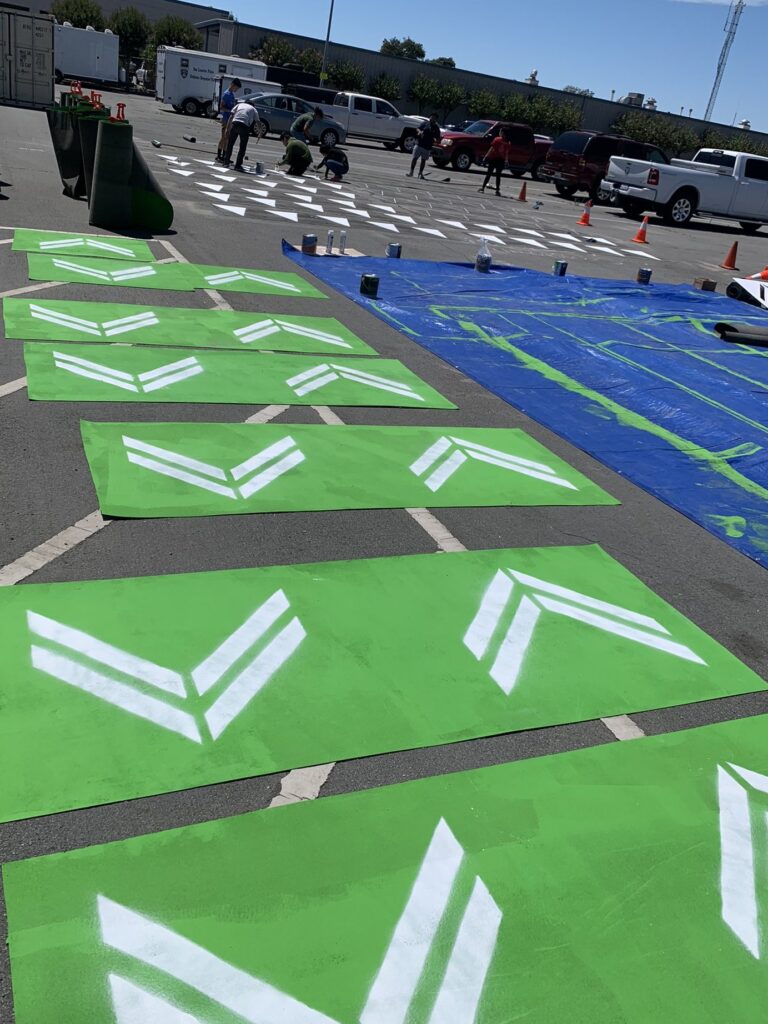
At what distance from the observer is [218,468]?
6.04 m

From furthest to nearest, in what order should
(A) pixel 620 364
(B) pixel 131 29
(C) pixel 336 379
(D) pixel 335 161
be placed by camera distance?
(B) pixel 131 29 < (D) pixel 335 161 < (A) pixel 620 364 < (C) pixel 336 379

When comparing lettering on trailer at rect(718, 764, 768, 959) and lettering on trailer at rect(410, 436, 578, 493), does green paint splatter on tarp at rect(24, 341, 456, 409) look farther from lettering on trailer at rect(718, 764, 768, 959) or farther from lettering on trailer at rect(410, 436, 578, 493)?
lettering on trailer at rect(718, 764, 768, 959)

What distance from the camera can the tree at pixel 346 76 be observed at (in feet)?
177

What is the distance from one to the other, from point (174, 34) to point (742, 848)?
61042 mm

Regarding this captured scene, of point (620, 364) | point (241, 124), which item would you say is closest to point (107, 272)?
point (620, 364)

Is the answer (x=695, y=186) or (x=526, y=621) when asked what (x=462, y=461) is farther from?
(x=695, y=186)

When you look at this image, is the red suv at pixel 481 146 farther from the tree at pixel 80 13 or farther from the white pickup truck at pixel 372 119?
the tree at pixel 80 13

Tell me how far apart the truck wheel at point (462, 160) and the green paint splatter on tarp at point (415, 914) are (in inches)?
1310

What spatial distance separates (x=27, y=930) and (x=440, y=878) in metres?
1.40

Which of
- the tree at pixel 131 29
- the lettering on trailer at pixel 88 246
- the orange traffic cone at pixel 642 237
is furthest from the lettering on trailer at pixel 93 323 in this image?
the tree at pixel 131 29

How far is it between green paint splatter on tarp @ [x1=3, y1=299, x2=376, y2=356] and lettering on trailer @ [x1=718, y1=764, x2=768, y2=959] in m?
6.42

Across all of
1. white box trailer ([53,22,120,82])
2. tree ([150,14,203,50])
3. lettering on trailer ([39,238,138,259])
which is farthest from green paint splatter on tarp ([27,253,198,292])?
tree ([150,14,203,50])

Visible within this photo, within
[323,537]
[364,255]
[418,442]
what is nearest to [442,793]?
[323,537]

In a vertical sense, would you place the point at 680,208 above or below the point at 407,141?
below
